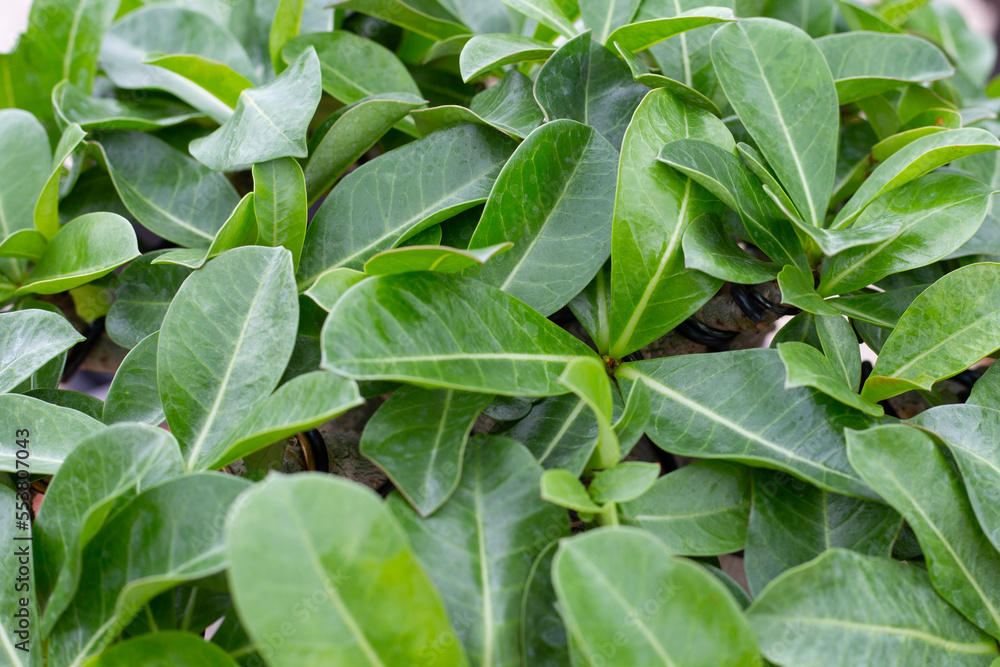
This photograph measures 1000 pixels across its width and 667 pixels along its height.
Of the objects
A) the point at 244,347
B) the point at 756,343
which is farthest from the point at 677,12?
the point at 244,347

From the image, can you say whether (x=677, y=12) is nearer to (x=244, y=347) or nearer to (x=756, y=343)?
(x=756, y=343)

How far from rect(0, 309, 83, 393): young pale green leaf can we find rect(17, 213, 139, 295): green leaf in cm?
5

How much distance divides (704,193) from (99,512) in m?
0.48

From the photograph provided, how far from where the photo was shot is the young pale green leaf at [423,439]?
416 millimetres

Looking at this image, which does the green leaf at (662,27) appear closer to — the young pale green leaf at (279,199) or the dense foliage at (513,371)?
the dense foliage at (513,371)

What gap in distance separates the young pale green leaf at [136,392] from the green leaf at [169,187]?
14 cm

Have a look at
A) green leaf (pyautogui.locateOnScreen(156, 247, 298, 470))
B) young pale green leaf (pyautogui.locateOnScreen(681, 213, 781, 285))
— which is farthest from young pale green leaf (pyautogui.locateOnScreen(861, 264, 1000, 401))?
green leaf (pyautogui.locateOnScreen(156, 247, 298, 470))

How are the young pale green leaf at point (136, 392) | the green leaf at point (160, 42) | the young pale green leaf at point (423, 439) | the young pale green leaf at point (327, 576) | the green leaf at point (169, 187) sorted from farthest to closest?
the green leaf at point (160, 42) < the green leaf at point (169, 187) < the young pale green leaf at point (136, 392) < the young pale green leaf at point (423, 439) < the young pale green leaf at point (327, 576)

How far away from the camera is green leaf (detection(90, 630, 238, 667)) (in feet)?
1.27

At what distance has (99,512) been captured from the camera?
0.40 metres

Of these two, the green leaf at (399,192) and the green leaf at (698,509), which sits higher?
the green leaf at (399,192)

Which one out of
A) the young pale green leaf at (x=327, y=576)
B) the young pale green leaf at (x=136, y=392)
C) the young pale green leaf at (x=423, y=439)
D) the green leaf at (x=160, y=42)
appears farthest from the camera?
the green leaf at (x=160, y=42)

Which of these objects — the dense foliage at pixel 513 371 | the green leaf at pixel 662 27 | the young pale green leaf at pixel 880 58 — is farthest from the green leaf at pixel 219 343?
the young pale green leaf at pixel 880 58

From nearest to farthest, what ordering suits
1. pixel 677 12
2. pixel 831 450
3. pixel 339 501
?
1. pixel 339 501
2. pixel 831 450
3. pixel 677 12
